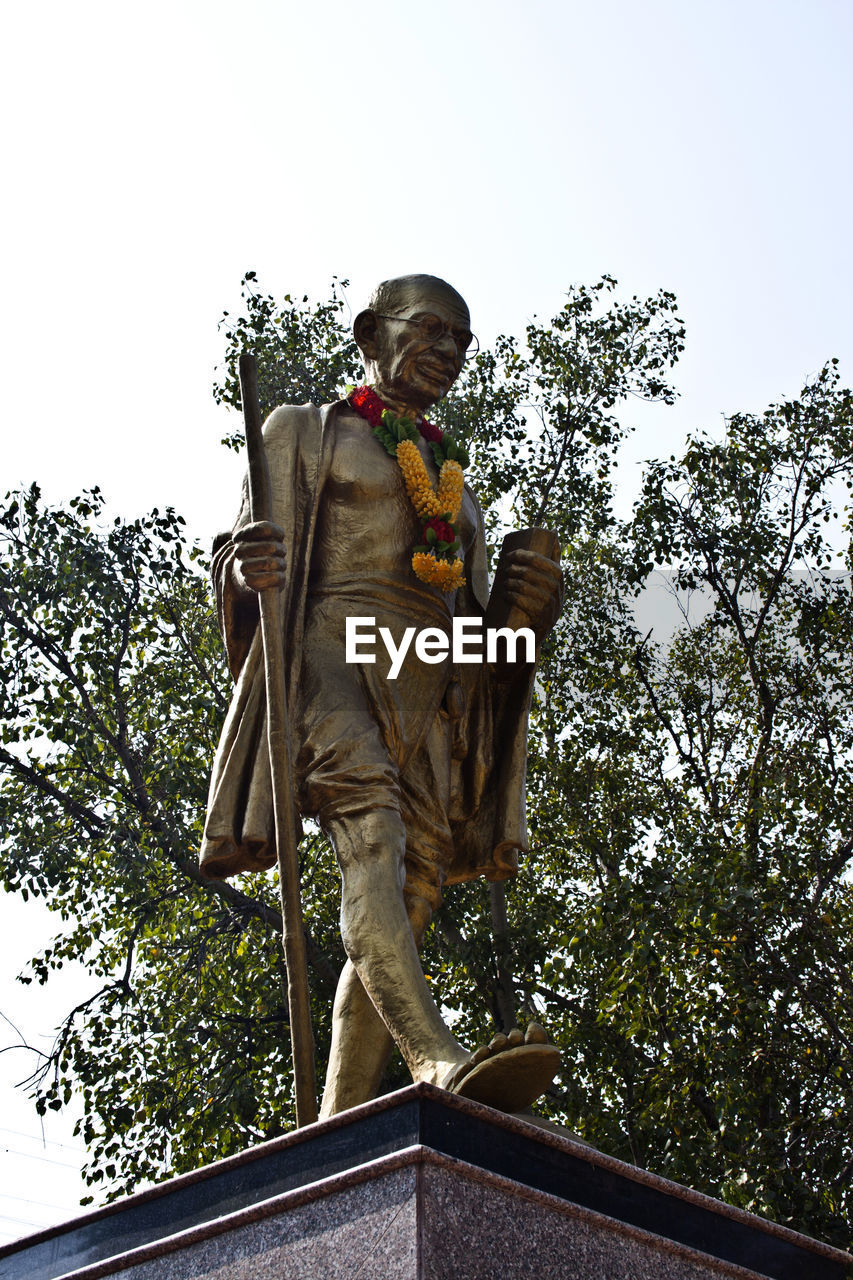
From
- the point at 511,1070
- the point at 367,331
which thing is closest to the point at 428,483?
the point at 367,331

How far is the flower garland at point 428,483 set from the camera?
4.87 meters

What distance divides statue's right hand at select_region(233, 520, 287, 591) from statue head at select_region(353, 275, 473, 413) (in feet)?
2.84

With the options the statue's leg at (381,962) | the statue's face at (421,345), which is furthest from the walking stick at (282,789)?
the statue's face at (421,345)

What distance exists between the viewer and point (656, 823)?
52.4ft

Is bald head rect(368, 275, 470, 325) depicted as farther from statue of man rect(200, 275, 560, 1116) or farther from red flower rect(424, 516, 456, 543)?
red flower rect(424, 516, 456, 543)

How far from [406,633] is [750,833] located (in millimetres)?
10935

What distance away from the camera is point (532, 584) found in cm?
507

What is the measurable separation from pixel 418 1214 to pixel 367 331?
311cm

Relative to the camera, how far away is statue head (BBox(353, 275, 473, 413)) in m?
5.16

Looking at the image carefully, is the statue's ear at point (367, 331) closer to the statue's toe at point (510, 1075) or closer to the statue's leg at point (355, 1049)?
the statue's leg at point (355, 1049)

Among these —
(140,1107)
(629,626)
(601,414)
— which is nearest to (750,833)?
(629,626)

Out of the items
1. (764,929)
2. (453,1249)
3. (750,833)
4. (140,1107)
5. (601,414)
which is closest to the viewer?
(453,1249)

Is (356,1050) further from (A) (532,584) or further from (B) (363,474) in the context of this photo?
(B) (363,474)

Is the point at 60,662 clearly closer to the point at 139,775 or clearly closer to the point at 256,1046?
the point at 139,775
